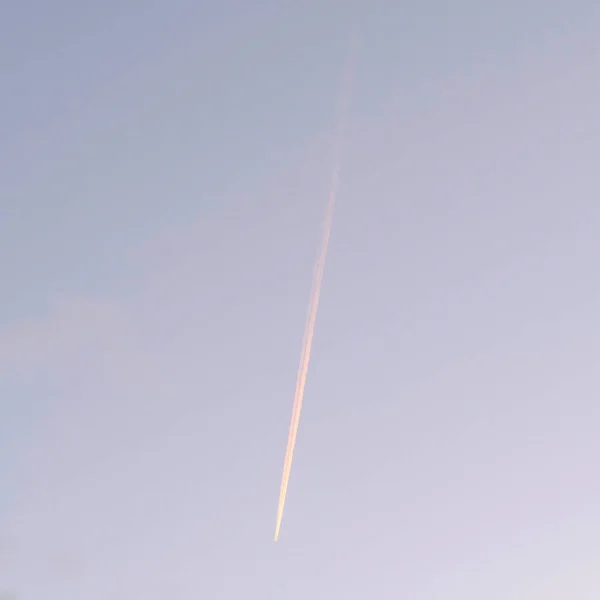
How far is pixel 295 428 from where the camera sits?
69.1 meters

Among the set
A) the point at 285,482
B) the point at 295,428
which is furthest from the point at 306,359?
the point at 285,482

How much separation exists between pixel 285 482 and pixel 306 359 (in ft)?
77.4

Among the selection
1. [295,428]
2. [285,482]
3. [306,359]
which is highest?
[306,359]

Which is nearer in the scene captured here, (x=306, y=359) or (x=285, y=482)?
(x=306, y=359)

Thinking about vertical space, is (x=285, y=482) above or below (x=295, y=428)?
below

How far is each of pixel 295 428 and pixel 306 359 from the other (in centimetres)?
1297

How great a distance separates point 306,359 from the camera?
64.3 meters

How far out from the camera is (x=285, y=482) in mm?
A: 72125

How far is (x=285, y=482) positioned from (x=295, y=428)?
10667 millimetres

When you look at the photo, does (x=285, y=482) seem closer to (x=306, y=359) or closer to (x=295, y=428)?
(x=295, y=428)

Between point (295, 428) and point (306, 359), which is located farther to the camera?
point (295, 428)

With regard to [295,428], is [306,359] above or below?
above

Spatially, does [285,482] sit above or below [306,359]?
below
